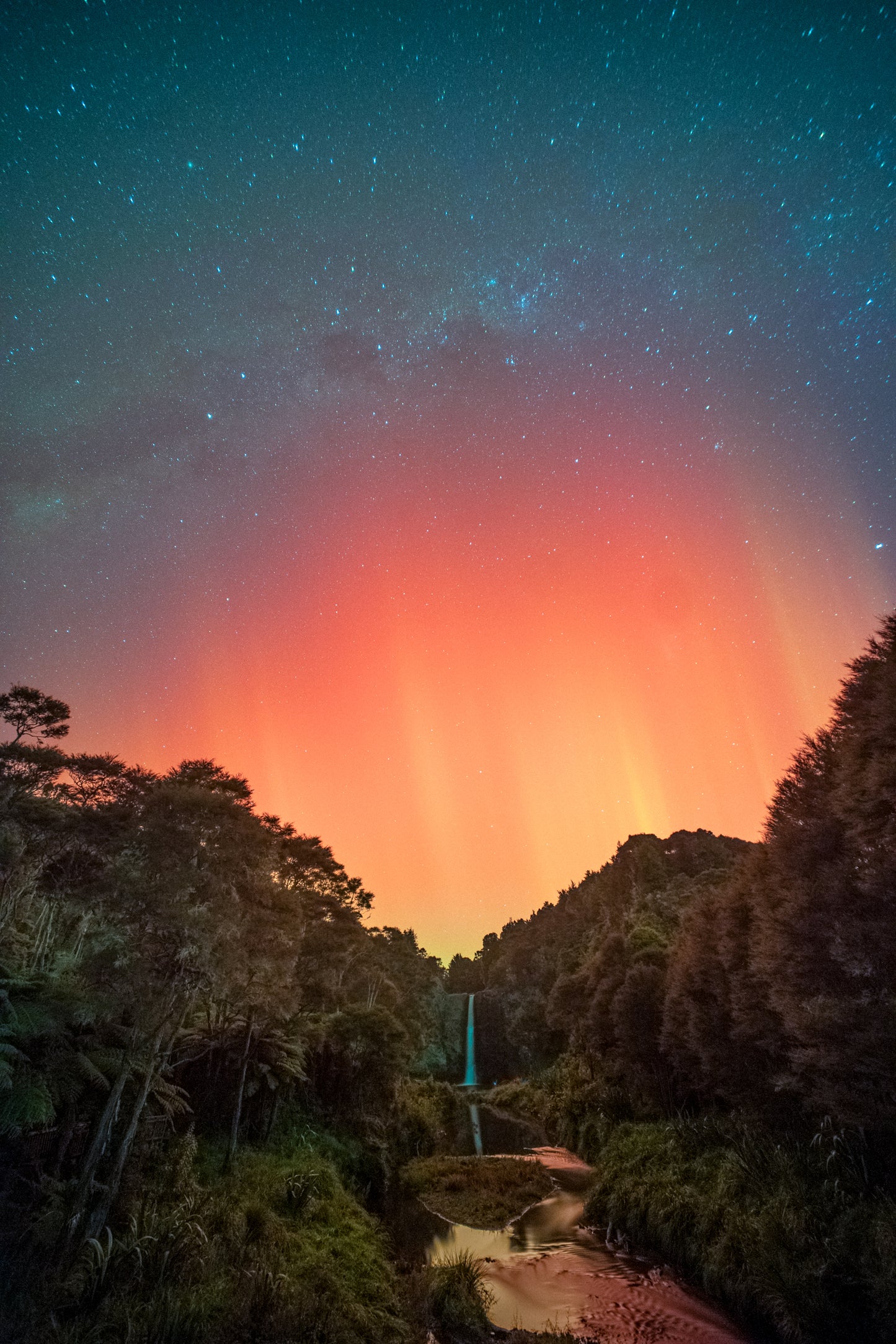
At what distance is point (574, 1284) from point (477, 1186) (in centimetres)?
1147

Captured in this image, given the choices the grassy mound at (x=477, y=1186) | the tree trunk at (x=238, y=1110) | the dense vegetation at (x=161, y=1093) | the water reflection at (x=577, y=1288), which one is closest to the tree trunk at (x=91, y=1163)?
the dense vegetation at (x=161, y=1093)

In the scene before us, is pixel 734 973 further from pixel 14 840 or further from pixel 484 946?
pixel 484 946

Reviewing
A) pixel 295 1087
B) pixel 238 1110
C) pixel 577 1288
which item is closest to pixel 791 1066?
pixel 577 1288

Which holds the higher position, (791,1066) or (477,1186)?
(791,1066)

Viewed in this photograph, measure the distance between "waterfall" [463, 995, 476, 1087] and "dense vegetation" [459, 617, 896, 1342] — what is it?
258ft

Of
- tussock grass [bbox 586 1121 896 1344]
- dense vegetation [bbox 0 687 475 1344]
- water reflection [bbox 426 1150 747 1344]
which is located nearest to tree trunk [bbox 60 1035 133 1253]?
dense vegetation [bbox 0 687 475 1344]

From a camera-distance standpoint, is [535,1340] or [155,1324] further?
[535,1340]

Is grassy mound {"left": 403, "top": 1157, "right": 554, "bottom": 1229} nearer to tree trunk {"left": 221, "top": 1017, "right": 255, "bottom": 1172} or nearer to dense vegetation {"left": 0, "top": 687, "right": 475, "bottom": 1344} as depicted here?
dense vegetation {"left": 0, "top": 687, "right": 475, "bottom": 1344}

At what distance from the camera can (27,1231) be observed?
9.46 metres

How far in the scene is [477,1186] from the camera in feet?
82.1

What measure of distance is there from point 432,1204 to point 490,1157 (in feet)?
34.3

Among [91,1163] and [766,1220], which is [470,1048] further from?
[91,1163]

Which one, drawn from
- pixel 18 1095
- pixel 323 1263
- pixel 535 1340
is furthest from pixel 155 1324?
pixel 535 1340

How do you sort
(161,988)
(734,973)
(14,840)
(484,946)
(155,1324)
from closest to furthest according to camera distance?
(155,1324) → (161,988) → (14,840) → (734,973) → (484,946)
